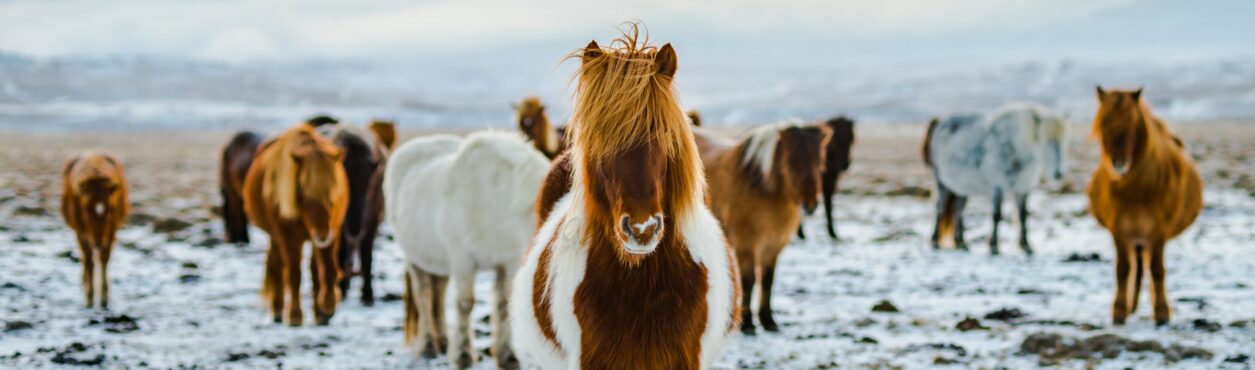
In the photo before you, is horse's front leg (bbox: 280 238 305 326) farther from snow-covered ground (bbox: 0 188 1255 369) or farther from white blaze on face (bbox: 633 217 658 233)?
white blaze on face (bbox: 633 217 658 233)

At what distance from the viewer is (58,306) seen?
7.83m

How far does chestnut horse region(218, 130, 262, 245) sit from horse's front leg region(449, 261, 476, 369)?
591 cm

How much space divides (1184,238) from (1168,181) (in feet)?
18.1

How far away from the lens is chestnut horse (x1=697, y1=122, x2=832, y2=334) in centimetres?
693

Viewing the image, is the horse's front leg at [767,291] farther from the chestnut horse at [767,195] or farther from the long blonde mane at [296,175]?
the long blonde mane at [296,175]

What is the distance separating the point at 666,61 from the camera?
3.02 metres

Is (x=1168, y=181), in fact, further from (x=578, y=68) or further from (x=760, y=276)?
(x=578, y=68)

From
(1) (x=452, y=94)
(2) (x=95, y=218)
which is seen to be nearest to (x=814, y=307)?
(2) (x=95, y=218)

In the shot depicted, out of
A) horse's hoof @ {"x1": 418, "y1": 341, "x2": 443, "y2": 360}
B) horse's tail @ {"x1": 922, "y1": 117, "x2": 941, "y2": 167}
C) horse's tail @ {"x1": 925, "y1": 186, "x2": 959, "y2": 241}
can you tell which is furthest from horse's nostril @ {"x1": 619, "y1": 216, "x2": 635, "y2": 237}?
horse's tail @ {"x1": 922, "y1": 117, "x2": 941, "y2": 167}

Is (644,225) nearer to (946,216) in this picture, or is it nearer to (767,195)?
(767,195)

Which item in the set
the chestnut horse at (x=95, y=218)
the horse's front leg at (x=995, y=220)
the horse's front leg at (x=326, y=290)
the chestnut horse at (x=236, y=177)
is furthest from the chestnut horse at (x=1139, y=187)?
the chestnut horse at (x=236, y=177)

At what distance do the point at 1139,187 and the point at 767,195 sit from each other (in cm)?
261

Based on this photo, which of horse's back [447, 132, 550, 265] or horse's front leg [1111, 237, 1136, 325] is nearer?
horse's back [447, 132, 550, 265]

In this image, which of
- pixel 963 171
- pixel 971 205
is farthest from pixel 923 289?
pixel 971 205
